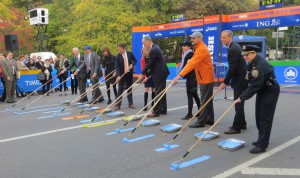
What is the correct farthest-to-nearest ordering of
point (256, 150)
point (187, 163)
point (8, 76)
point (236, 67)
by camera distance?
point (8, 76) → point (236, 67) → point (256, 150) → point (187, 163)

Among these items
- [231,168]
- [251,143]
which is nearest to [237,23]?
[251,143]

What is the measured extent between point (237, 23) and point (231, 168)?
516 inches

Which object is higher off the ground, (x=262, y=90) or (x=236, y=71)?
(x=236, y=71)

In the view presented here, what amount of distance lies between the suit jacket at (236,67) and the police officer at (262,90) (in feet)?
3.41

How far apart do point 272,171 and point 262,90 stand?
1.30 m

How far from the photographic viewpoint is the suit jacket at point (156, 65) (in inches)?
331

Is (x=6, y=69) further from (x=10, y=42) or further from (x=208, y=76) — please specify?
(x=208, y=76)

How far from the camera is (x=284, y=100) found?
1081 cm

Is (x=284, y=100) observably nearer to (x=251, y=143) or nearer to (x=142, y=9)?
(x=251, y=143)

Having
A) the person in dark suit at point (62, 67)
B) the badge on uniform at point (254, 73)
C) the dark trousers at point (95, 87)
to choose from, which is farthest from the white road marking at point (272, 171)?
the person in dark suit at point (62, 67)

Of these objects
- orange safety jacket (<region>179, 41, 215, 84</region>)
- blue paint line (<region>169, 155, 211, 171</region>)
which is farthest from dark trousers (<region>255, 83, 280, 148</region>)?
orange safety jacket (<region>179, 41, 215, 84</region>)

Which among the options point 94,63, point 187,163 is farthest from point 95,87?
point 187,163

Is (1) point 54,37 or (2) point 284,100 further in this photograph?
→ (1) point 54,37

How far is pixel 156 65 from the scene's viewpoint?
854 cm
